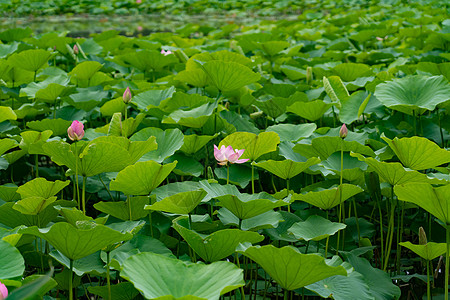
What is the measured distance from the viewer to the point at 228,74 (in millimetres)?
1641

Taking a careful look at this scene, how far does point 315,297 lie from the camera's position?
1382 millimetres

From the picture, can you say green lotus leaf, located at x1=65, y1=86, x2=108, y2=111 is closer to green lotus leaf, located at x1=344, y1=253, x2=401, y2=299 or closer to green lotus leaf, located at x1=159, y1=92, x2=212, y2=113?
green lotus leaf, located at x1=159, y1=92, x2=212, y2=113

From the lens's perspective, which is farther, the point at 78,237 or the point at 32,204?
the point at 32,204

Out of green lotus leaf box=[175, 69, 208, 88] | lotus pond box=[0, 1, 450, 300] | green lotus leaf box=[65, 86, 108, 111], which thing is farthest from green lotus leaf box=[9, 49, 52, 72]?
green lotus leaf box=[175, 69, 208, 88]

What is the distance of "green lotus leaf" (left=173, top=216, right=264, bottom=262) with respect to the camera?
1.00m

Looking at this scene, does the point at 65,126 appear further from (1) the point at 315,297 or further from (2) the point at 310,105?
(1) the point at 315,297

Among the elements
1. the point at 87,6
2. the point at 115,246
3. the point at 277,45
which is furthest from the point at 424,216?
the point at 87,6

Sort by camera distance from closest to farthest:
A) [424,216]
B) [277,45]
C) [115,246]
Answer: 1. [115,246]
2. [424,216]
3. [277,45]

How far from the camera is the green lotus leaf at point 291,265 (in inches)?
35.1

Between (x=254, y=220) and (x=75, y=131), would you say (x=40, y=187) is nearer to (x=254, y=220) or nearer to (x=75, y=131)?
(x=75, y=131)

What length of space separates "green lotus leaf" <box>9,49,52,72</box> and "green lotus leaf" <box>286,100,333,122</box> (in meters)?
1.09

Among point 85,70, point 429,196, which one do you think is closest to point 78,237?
point 429,196

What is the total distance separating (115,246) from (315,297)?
59 cm

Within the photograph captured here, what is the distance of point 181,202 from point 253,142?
1.14 ft
